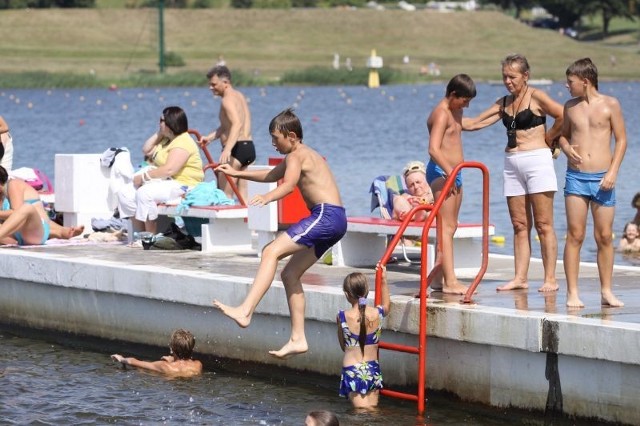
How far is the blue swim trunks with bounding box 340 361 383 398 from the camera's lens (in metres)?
9.53

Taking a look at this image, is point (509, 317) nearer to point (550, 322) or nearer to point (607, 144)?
point (550, 322)

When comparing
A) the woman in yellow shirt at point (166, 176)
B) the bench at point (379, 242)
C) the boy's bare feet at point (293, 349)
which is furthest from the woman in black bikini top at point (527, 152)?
the woman in yellow shirt at point (166, 176)

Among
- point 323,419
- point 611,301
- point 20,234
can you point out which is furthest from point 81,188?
point 323,419

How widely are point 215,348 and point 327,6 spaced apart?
109930 mm

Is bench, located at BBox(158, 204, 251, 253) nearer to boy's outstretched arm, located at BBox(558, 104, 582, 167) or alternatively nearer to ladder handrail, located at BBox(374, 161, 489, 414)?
ladder handrail, located at BBox(374, 161, 489, 414)

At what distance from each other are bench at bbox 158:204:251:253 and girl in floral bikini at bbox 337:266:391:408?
3.85 metres

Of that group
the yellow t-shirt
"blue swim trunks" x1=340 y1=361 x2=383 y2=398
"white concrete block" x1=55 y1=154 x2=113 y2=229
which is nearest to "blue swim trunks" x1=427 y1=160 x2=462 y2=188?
"blue swim trunks" x1=340 y1=361 x2=383 y2=398

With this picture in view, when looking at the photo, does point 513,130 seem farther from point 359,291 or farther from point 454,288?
point 359,291

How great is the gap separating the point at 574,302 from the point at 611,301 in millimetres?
270

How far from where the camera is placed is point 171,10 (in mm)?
109625

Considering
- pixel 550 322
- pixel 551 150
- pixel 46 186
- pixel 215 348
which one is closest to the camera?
pixel 550 322

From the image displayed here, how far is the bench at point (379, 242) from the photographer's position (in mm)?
11541

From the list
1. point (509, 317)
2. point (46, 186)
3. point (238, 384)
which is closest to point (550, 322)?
point (509, 317)

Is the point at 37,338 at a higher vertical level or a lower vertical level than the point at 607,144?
lower
